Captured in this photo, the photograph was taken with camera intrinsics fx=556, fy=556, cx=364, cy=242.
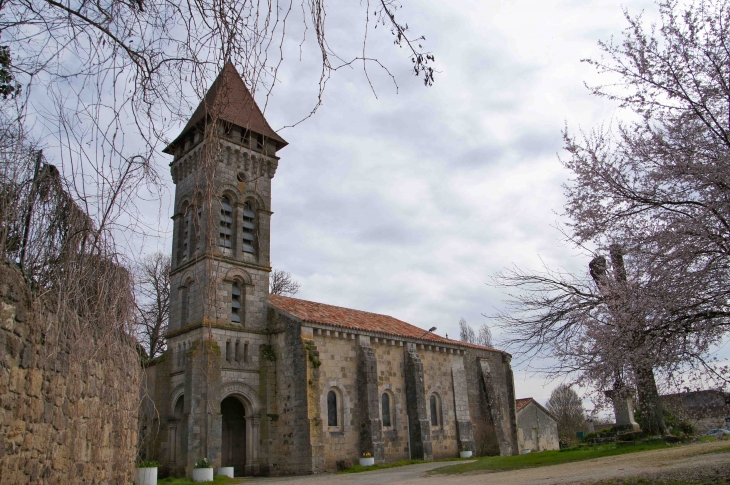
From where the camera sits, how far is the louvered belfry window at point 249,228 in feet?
84.1

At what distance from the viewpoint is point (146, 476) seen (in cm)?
1500

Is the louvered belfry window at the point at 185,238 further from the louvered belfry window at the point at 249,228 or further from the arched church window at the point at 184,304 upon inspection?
the louvered belfry window at the point at 249,228

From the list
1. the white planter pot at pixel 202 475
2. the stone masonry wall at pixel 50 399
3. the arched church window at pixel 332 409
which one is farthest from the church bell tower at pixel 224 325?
the stone masonry wall at pixel 50 399

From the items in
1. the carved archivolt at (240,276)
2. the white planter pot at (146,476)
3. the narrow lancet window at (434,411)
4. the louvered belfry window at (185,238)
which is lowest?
the white planter pot at (146,476)

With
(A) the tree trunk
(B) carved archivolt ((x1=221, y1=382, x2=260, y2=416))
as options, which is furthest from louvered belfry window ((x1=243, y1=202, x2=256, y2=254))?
(A) the tree trunk

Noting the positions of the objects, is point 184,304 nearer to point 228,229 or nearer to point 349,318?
point 228,229

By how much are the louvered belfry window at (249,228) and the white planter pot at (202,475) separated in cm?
980

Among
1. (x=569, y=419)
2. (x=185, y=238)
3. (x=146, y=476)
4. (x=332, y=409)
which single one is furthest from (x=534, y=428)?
(x=146, y=476)

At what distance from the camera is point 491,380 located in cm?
3178

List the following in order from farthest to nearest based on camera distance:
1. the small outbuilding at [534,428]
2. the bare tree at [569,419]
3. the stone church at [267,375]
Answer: the bare tree at [569,419] < the small outbuilding at [534,428] < the stone church at [267,375]

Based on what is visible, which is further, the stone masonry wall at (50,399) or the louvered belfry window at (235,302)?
the louvered belfry window at (235,302)

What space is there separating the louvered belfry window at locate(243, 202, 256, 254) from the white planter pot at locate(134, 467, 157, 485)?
38.4 feet

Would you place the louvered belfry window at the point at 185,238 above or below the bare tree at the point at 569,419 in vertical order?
above

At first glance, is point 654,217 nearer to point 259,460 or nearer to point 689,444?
point 689,444
